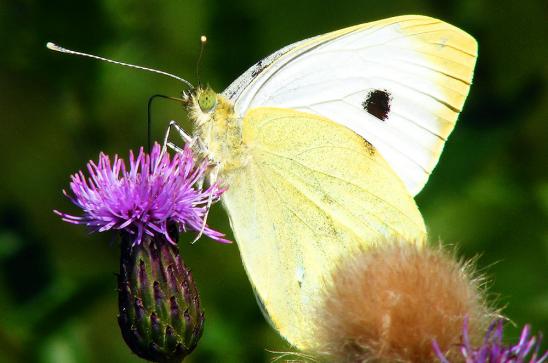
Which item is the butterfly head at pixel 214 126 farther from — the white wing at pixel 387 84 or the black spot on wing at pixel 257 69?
the black spot on wing at pixel 257 69

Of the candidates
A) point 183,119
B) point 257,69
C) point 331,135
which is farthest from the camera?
point 183,119

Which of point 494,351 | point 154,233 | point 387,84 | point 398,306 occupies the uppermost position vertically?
point 387,84

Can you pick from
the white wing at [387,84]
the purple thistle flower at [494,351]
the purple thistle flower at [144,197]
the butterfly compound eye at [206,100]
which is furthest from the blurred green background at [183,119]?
the purple thistle flower at [494,351]

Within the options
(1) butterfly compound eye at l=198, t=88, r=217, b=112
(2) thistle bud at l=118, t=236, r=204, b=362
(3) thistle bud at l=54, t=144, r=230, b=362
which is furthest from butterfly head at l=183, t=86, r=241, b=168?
(2) thistle bud at l=118, t=236, r=204, b=362

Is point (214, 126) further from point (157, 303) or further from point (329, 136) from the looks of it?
point (157, 303)

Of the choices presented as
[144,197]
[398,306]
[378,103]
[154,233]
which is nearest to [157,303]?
[154,233]

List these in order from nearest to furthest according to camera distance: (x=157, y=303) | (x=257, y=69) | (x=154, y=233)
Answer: (x=157, y=303), (x=154, y=233), (x=257, y=69)
